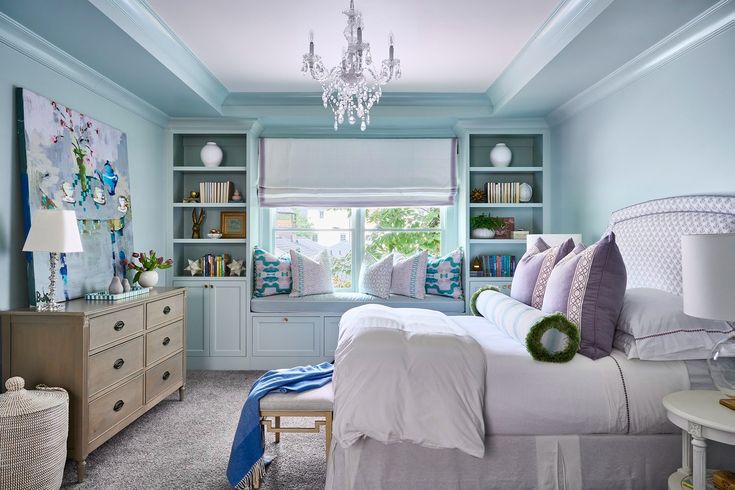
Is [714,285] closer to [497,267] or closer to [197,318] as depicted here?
[497,267]

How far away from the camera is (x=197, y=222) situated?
4.88 meters

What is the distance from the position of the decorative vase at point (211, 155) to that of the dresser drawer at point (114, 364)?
83.5 inches

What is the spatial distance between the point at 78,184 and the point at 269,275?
6.38ft

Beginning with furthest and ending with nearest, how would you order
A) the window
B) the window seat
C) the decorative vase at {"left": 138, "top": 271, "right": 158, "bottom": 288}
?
the window
the window seat
the decorative vase at {"left": 138, "top": 271, "right": 158, "bottom": 288}

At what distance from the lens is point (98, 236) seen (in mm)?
3426

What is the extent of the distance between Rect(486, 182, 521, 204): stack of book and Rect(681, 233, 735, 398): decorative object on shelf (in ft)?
9.81

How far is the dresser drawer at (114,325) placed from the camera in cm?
262

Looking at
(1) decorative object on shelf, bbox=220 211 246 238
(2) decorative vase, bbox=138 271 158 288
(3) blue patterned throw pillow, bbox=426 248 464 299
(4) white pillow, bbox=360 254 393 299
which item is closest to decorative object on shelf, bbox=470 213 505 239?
(3) blue patterned throw pillow, bbox=426 248 464 299

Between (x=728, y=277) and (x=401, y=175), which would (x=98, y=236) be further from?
(x=728, y=277)

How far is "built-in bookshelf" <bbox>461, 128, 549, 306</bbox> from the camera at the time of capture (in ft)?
15.5

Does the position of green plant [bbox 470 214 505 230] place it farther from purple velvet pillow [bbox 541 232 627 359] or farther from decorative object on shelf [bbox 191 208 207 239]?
decorative object on shelf [bbox 191 208 207 239]

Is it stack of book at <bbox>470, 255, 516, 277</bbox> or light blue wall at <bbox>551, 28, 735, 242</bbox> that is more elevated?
light blue wall at <bbox>551, 28, 735, 242</bbox>

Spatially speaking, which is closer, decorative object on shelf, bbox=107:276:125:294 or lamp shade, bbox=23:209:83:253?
lamp shade, bbox=23:209:83:253

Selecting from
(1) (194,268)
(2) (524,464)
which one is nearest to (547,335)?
(2) (524,464)
